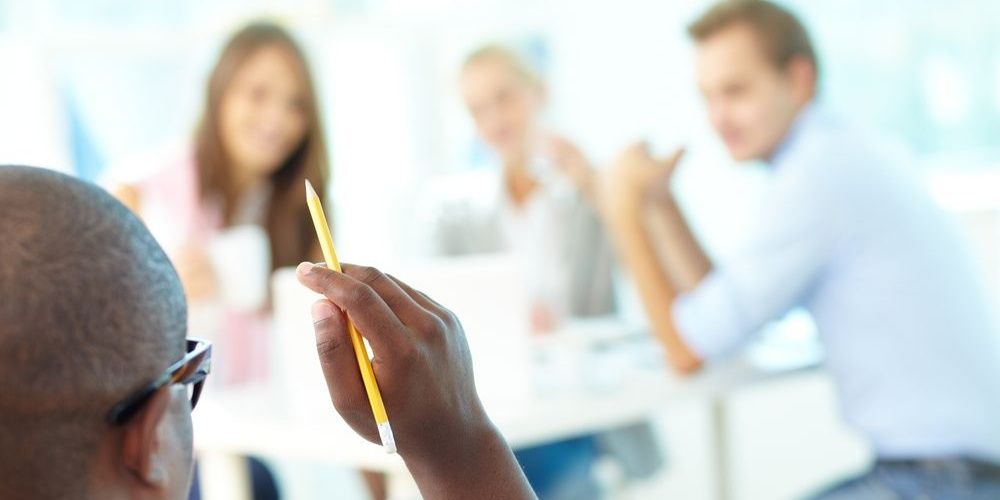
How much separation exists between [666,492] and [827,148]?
1.47m

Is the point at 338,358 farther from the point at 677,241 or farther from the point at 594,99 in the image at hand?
the point at 594,99

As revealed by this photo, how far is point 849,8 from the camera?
11.1 ft

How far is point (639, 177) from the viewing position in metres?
1.81

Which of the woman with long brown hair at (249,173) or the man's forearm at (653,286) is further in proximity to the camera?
the woman with long brown hair at (249,173)

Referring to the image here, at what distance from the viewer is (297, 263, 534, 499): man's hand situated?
60 centimetres

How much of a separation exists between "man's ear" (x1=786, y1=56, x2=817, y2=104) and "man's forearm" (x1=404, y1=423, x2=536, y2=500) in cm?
114

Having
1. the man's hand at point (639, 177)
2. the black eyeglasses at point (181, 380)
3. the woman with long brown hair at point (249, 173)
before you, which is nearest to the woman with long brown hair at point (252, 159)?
the woman with long brown hair at point (249, 173)

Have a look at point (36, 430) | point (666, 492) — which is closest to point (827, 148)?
point (36, 430)

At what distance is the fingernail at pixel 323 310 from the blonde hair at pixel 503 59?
6.10ft

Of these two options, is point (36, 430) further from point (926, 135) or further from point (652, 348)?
point (926, 135)

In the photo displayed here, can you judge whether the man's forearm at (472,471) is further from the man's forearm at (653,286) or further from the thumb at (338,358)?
the man's forearm at (653,286)

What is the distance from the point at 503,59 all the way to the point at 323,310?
1895 mm

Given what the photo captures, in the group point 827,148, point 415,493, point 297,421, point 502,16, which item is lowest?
point 415,493

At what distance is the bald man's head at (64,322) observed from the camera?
52cm
